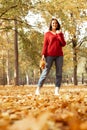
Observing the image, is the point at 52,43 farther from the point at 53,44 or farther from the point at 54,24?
the point at 54,24

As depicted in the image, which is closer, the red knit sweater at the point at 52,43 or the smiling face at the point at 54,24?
the smiling face at the point at 54,24

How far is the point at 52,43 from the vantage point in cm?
986

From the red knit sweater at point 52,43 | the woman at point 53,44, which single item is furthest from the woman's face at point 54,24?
the red knit sweater at point 52,43

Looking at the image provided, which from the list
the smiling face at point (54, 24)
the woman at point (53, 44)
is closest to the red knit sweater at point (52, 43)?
the woman at point (53, 44)

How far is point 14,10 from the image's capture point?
2283 cm

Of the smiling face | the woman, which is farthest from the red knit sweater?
the smiling face

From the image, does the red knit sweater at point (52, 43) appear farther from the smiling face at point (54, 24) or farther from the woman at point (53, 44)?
the smiling face at point (54, 24)

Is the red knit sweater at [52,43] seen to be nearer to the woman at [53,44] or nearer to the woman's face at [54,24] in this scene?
the woman at [53,44]

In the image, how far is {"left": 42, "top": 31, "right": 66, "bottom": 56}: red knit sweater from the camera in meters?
9.77

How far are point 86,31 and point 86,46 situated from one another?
178 cm

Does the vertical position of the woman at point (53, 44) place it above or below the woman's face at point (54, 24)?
below

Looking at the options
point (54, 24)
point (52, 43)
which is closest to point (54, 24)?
point (54, 24)

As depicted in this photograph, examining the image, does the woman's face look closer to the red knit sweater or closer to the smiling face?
the smiling face

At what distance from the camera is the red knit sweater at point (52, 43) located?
9773mm
